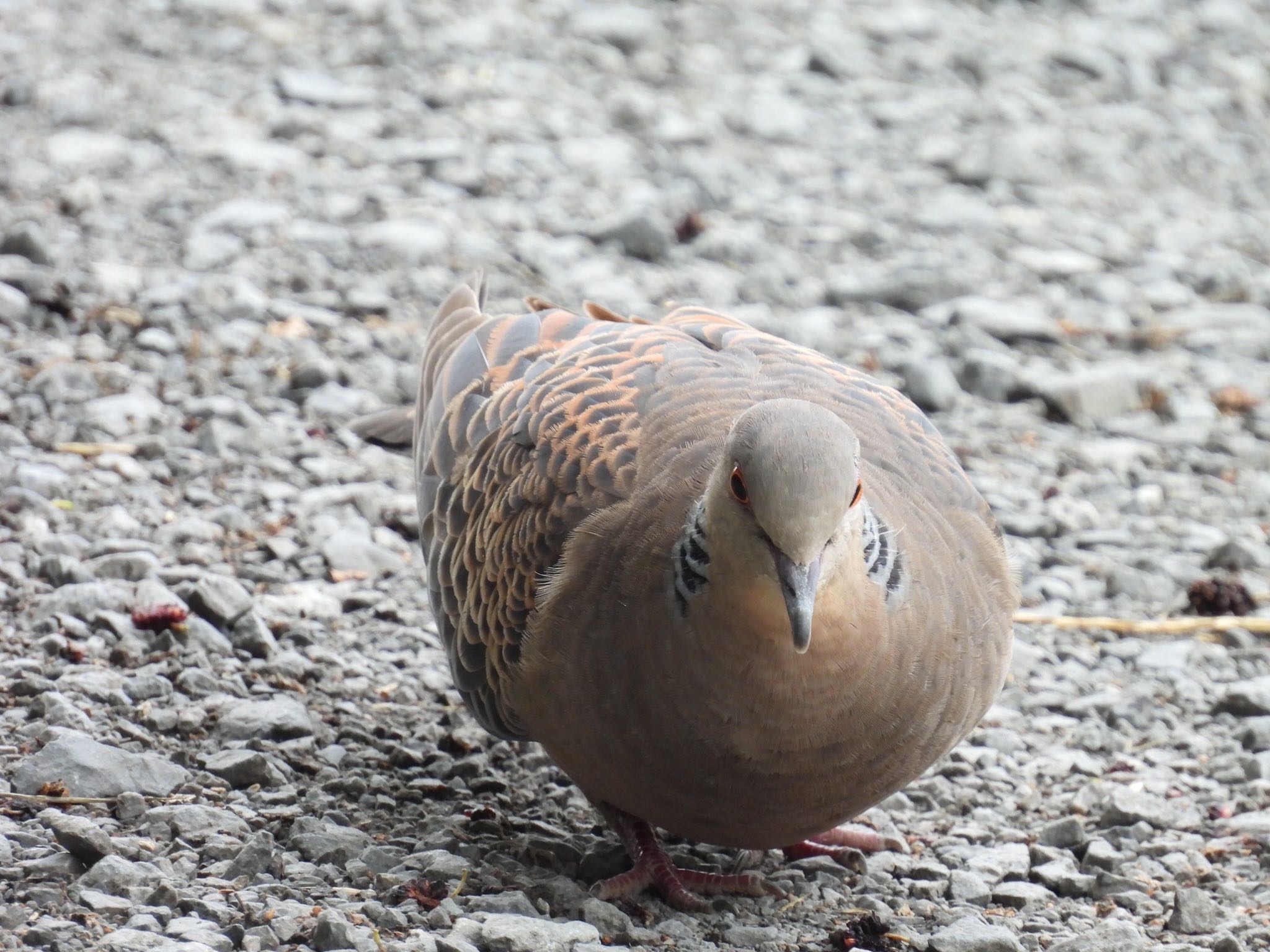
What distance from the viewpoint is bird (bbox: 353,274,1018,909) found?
3.40 metres

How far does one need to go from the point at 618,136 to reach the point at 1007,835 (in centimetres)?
504

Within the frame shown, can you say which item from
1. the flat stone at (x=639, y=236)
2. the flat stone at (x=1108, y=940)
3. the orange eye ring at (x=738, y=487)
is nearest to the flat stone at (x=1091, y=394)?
the flat stone at (x=639, y=236)

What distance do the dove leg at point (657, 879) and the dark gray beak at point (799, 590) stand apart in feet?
3.39

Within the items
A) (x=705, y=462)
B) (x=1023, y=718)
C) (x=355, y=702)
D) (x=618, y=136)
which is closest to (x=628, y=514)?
(x=705, y=462)

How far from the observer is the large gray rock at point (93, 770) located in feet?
12.8

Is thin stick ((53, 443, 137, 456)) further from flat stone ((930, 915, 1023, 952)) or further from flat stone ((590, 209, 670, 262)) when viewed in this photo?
flat stone ((930, 915, 1023, 952))

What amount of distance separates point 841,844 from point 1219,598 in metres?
1.96

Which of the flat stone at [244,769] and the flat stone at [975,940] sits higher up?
the flat stone at [975,940]

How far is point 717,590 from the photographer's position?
346 cm

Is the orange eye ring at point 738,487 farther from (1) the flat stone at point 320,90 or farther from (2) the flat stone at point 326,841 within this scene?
(1) the flat stone at point 320,90

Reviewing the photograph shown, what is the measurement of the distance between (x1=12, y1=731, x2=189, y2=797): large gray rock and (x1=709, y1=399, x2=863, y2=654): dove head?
1.57 metres

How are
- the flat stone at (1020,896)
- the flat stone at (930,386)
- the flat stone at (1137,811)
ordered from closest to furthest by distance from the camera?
1. the flat stone at (1020,896)
2. the flat stone at (1137,811)
3. the flat stone at (930,386)

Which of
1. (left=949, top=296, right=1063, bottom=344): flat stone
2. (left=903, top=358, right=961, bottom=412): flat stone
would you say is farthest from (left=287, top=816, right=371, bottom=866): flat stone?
(left=949, top=296, right=1063, bottom=344): flat stone

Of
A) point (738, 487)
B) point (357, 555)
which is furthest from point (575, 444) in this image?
point (357, 555)
